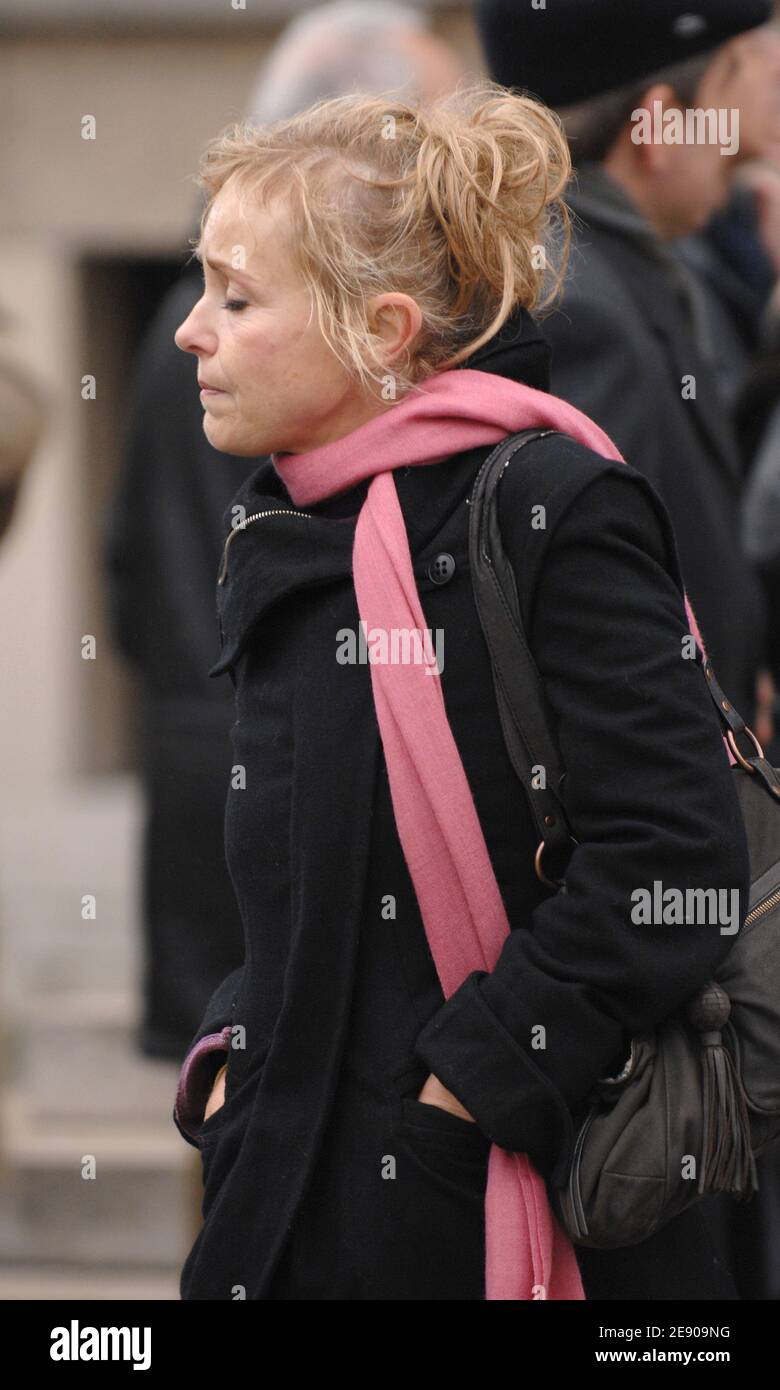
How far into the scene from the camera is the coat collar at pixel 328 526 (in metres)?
1.98

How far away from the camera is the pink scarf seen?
1.92 metres

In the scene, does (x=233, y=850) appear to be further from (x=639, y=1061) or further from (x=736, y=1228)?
(x=736, y=1228)

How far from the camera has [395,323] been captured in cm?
200

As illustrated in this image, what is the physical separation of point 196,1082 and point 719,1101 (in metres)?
0.58

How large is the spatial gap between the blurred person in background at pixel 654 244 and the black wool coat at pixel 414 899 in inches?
28.5

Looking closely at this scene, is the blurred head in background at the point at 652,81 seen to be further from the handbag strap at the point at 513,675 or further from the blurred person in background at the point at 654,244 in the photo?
the handbag strap at the point at 513,675

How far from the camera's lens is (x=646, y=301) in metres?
2.91

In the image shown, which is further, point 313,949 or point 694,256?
point 694,256

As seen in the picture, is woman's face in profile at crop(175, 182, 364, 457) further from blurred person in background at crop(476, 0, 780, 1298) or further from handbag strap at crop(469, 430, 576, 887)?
blurred person in background at crop(476, 0, 780, 1298)

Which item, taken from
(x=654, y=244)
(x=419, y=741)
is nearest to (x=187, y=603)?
(x=654, y=244)
